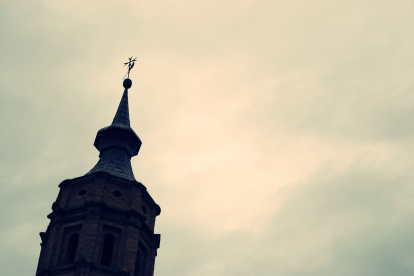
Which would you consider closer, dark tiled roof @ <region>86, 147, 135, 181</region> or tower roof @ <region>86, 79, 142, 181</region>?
dark tiled roof @ <region>86, 147, 135, 181</region>

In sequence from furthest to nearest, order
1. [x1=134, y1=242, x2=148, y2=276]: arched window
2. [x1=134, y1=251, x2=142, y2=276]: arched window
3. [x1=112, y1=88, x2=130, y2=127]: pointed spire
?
[x1=112, y1=88, x2=130, y2=127]: pointed spire < [x1=134, y1=242, x2=148, y2=276]: arched window < [x1=134, y1=251, x2=142, y2=276]: arched window

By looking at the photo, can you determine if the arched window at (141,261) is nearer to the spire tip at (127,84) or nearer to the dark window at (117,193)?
the dark window at (117,193)

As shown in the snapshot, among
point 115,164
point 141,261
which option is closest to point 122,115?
point 115,164

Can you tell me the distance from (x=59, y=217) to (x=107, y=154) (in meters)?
8.16

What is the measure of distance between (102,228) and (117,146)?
10.2 meters

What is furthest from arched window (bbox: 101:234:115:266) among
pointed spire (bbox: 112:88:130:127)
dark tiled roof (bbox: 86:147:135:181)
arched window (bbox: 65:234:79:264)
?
pointed spire (bbox: 112:88:130:127)

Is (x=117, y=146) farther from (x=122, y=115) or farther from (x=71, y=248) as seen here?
(x=71, y=248)

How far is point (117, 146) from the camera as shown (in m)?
49.9

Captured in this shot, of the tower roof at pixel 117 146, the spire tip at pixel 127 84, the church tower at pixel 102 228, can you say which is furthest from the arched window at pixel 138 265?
the spire tip at pixel 127 84

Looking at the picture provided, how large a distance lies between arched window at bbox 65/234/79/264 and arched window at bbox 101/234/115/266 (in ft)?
6.19

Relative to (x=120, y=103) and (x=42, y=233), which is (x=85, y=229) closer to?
(x=42, y=233)

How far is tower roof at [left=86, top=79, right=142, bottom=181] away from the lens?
4744 centimetres

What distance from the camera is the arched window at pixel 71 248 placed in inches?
1592

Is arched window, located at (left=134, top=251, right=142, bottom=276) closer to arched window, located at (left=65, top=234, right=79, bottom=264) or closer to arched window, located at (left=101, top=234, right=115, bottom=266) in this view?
arched window, located at (left=101, top=234, right=115, bottom=266)
